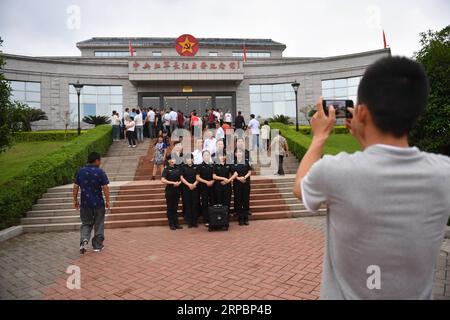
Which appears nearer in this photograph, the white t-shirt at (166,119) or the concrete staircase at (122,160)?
the concrete staircase at (122,160)

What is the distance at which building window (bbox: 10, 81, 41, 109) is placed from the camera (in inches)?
1066

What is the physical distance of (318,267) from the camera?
5551 millimetres

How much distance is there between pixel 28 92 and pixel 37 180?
21.6 metres

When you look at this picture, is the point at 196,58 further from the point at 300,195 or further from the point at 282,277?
the point at 300,195

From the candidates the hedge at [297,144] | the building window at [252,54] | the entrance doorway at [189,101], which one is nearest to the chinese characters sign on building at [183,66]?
the entrance doorway at [189,101]

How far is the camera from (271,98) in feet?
103

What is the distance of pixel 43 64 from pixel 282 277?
30.7 m

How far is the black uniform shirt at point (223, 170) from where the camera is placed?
364 inches

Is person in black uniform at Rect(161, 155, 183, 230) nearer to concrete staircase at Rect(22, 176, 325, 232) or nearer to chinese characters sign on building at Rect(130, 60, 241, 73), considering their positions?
concrete staircase at Rect(22, 176, 325, 232)

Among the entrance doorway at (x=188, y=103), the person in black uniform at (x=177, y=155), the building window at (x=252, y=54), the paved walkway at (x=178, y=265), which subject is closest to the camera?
the paved walkway at (x=178, y=265)

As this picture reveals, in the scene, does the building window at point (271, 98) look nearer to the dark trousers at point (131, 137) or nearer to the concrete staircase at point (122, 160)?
the concrete staircase at point (122, 160)

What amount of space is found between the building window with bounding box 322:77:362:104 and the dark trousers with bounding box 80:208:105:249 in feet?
89.6

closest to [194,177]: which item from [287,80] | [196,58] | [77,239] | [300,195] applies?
[77,239]

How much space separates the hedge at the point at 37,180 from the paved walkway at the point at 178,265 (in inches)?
37.7
